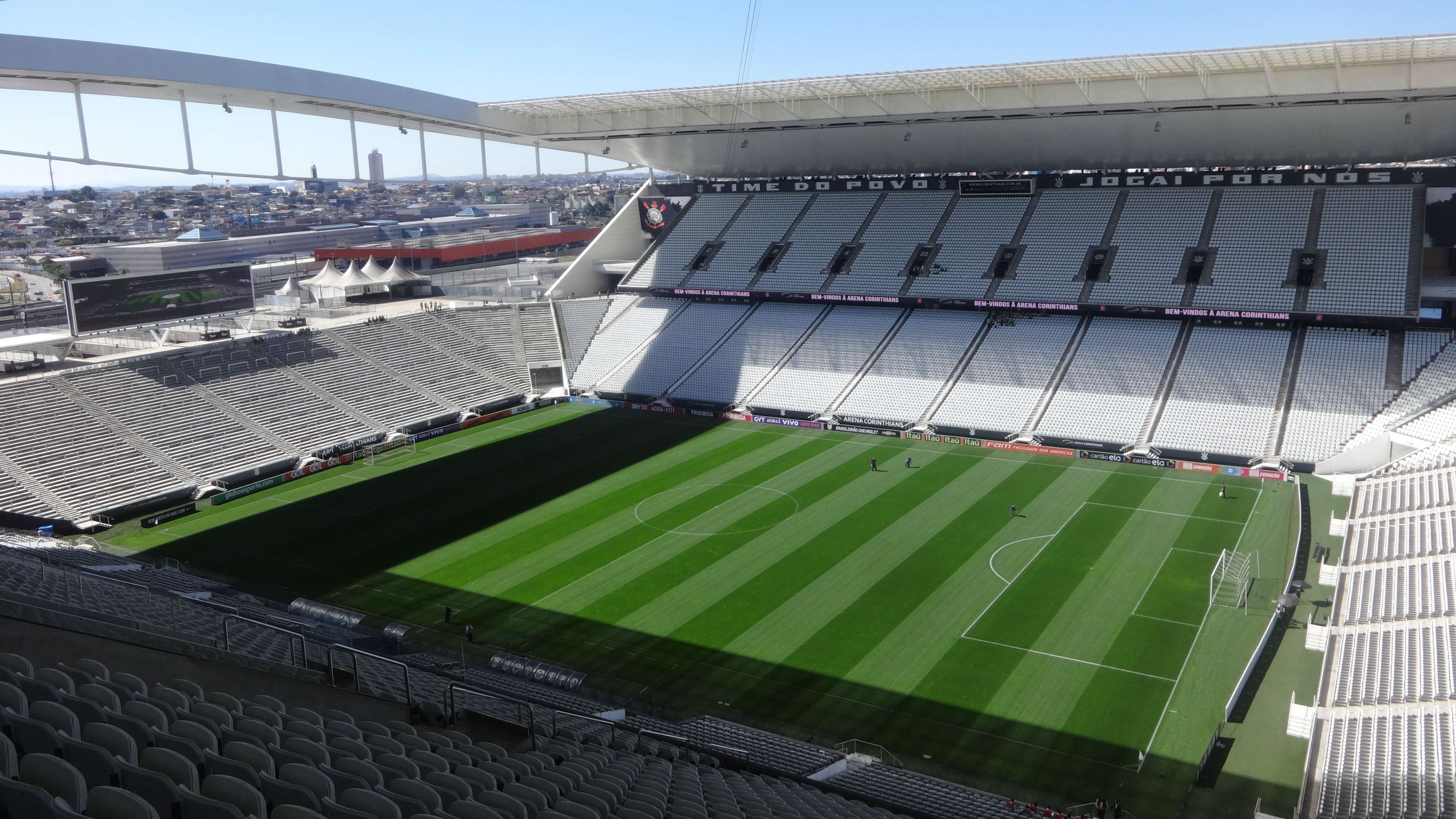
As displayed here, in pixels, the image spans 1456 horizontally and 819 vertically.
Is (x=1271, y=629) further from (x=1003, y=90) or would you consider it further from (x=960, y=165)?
(x=960, y=165)

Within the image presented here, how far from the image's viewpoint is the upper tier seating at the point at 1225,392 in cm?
3772

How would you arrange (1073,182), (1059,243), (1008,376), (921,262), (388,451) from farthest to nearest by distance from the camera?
1. (1073,182)
2. (921,262)
3. (1059,243)
4. (1008,376)
5. (388,451)

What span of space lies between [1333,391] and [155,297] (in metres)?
46.4

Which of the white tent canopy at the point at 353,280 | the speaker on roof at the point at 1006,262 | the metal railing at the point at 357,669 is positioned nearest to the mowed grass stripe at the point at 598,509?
the metal railing at the point at 357,669

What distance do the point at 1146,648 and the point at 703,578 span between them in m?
11.3

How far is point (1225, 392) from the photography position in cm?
3981

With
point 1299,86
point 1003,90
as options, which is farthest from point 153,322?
point 1299,86

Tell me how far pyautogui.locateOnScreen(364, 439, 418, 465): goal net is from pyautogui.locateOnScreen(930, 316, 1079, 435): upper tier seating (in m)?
22.0

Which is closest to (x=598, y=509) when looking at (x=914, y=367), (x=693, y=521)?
(x=693, y=521)

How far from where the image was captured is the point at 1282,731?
19.6 m

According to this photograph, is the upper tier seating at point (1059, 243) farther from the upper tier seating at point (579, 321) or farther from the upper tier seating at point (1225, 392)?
the upper tier seating at point (579, 321)

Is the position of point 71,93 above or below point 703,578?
above

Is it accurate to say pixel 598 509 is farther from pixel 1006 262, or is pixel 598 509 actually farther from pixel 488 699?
pixel 1006 262

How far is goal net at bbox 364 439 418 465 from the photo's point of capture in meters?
41.2
